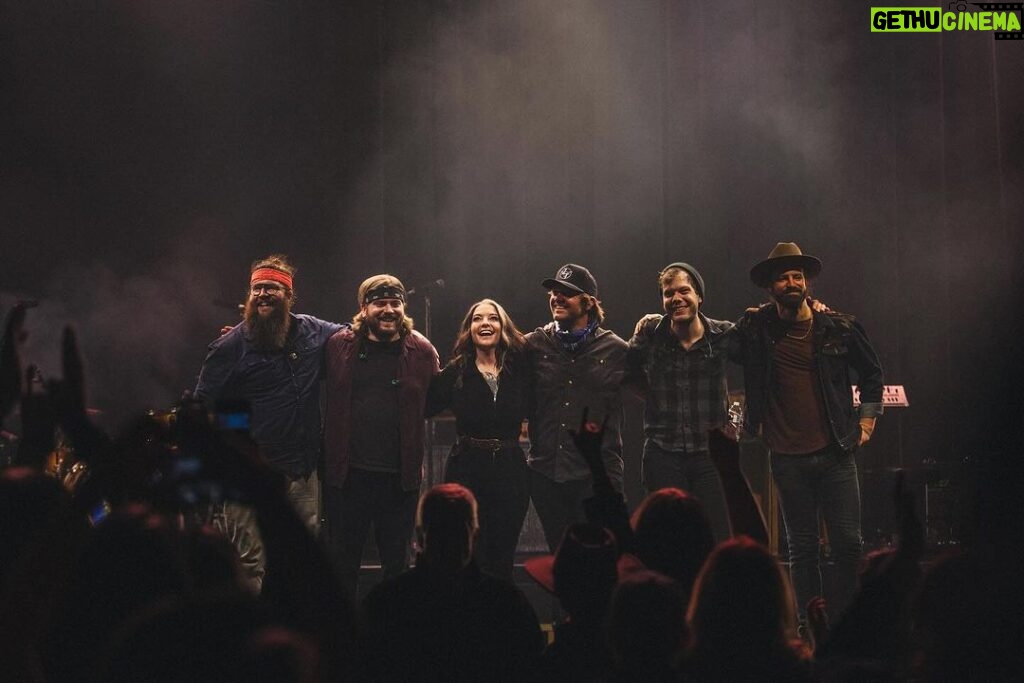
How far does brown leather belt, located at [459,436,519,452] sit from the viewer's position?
545cm

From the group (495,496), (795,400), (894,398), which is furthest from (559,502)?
(894,398)

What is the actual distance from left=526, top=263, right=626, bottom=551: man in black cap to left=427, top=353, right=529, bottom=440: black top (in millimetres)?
115

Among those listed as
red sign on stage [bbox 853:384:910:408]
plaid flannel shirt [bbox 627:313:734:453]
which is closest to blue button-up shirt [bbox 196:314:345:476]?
plaid flannel shirt [bbox 627:313:734:453]

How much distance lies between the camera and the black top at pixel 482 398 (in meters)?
5.48

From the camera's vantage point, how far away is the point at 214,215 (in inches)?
395

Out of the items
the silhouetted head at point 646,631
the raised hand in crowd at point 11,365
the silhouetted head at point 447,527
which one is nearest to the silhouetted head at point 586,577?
A: the silhouetted head at point 646,631

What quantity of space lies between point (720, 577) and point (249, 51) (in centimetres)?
894

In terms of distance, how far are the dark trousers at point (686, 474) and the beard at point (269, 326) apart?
2045 mm

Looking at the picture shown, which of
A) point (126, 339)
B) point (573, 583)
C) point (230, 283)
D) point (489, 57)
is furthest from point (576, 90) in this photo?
point (573, 583)

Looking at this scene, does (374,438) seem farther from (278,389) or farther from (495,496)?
(495,496)

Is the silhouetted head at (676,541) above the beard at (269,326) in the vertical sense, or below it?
below

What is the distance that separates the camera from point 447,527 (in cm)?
275

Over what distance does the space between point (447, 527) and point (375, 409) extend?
2771 mm

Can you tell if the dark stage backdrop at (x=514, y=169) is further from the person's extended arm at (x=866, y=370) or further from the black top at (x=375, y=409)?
the black top at (x=375, y=409)
